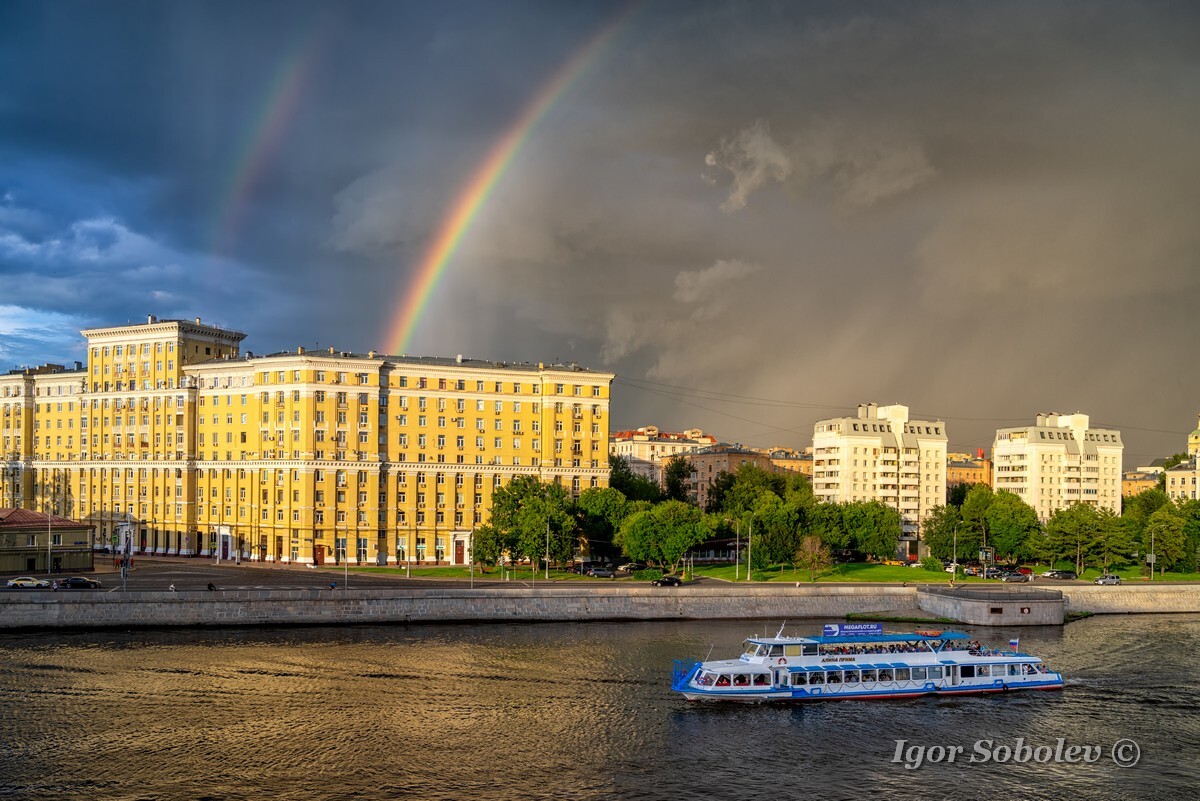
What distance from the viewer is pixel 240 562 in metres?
128

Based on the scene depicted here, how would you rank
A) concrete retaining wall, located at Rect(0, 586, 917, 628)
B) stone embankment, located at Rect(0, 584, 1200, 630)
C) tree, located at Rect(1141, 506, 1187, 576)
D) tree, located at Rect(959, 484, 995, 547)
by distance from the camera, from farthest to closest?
tree, located at Rect(959, 484, 995, 547), tree, located at Rect(1141, 506, 1187, 576), stone embankment, located at Rect(0, 584, 1200, 630), concrete retaining wall, located at Rect(0, 586, 917, 628)

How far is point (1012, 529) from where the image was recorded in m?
141

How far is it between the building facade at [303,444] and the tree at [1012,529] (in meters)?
54.1

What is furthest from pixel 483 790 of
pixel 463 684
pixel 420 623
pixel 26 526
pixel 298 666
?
pixel 26 526

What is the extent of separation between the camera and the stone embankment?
83875 millimetres

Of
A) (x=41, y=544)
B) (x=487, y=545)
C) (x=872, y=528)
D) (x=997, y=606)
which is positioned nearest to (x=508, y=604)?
(x=487, y=545)

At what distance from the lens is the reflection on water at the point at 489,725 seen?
157ft

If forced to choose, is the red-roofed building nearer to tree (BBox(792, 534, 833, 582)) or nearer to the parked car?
the parked car

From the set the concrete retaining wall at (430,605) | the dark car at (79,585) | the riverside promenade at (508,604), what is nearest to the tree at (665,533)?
the riverside promenade at (508,604)

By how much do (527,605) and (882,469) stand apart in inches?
4513

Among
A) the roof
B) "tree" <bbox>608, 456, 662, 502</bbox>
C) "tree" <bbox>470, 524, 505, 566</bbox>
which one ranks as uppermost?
"tree" <bbox>608, 456, 662, 502</bbox>

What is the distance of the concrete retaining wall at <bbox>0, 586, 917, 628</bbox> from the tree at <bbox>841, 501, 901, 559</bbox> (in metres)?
35.0

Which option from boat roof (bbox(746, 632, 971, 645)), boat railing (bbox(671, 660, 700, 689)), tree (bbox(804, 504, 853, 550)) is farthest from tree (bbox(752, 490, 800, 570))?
boat railing (bbox(671, 660, 700, 689))

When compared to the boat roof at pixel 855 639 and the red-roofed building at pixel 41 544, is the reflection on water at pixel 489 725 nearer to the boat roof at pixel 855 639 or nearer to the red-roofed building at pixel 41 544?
the boat roof at pixel 855 639
